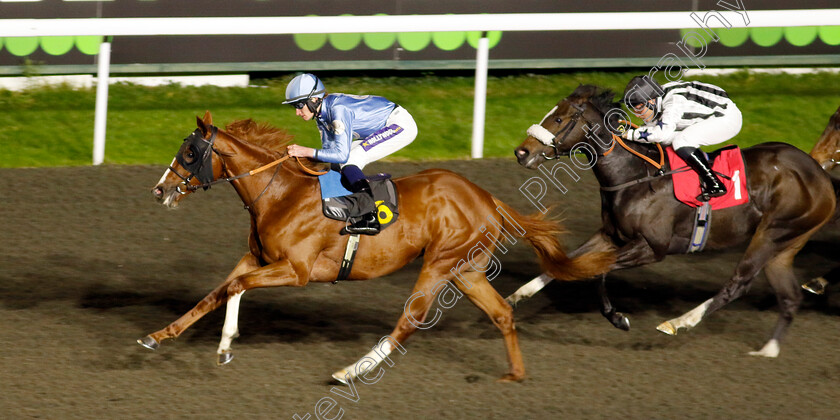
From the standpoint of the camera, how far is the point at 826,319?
6.45 meters

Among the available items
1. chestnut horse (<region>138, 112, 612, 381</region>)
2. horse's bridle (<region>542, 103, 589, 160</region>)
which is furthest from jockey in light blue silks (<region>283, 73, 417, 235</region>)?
horse's bridle (<region>542, 103, 589, 160</region>)

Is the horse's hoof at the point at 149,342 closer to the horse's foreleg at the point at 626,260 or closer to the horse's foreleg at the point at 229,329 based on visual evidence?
the horse's foreleg at the point at 229,329

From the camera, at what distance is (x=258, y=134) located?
5633 millimetres

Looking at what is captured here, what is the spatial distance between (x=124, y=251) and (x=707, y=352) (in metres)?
3.86

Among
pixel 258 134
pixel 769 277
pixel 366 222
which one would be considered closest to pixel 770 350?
pixel 769 277

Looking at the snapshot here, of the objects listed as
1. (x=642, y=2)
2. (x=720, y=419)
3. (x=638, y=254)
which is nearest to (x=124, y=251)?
(x=638, y=254)

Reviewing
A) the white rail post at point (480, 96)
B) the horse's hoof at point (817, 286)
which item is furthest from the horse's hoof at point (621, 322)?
the white rail post at point (480, 96)

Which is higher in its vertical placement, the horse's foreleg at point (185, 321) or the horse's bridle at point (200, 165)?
the horse's bridle at point (200, 165)

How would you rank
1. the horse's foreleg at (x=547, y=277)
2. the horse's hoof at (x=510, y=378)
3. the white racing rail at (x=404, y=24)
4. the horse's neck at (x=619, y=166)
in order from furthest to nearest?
the white racing rail at (x=404, y=24), the horse's foreleg at (x=547, y=277), the horse's neck at (x=619, y=166), the horse's hoof at (x=510, y=378)

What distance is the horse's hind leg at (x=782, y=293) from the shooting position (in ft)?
19.3

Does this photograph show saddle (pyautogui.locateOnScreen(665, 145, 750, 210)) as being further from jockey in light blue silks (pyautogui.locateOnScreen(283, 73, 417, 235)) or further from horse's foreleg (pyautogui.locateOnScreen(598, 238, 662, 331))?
jockey in light blue silks (pyautogui.locateOnScreen(283, 73, 417, 235))

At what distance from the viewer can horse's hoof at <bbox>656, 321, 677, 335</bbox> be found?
19.6 ft

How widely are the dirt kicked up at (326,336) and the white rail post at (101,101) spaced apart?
363 millimetres

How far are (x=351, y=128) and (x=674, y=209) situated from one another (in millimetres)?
1988
